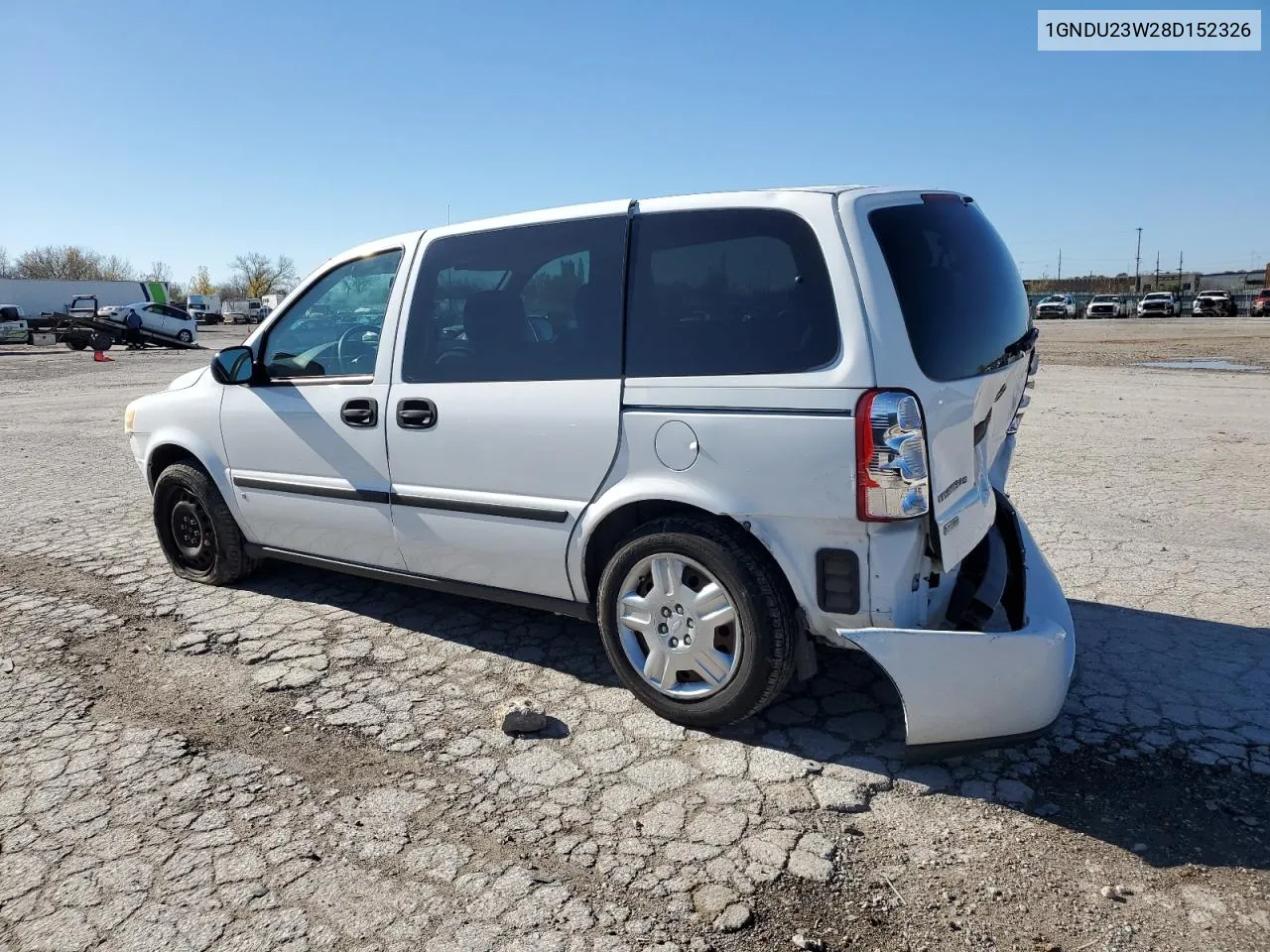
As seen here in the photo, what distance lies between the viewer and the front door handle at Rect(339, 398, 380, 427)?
3.98 m

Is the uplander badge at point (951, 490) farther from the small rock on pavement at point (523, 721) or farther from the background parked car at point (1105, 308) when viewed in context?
the background parked car at point (1105, 308)

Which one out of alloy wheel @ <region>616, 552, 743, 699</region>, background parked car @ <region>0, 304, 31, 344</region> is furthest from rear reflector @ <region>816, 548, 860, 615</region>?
background parked car @ <region>0, 304, 31, 344</region>

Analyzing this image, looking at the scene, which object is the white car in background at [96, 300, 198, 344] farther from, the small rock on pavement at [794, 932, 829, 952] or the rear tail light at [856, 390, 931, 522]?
the small rock on pavement at [794, 932, 829, 952]

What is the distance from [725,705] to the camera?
317cm

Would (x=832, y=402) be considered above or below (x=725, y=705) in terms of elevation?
above

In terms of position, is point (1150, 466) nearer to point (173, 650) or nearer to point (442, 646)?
point (442, 646)

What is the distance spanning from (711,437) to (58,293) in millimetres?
61373

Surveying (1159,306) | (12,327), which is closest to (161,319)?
(12,327)

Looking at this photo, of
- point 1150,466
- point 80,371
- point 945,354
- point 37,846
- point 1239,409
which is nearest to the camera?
point 37,846

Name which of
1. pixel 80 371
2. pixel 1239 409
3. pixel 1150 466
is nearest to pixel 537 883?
pixel 1150 466

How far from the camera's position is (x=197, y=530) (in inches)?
198

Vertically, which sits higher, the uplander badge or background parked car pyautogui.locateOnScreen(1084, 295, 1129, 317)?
background parked car pyautogui.locateOnScreen(1084, 295, 1129, 317)

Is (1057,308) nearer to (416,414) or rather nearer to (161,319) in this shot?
(161,319)

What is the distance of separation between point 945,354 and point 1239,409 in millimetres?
10962
